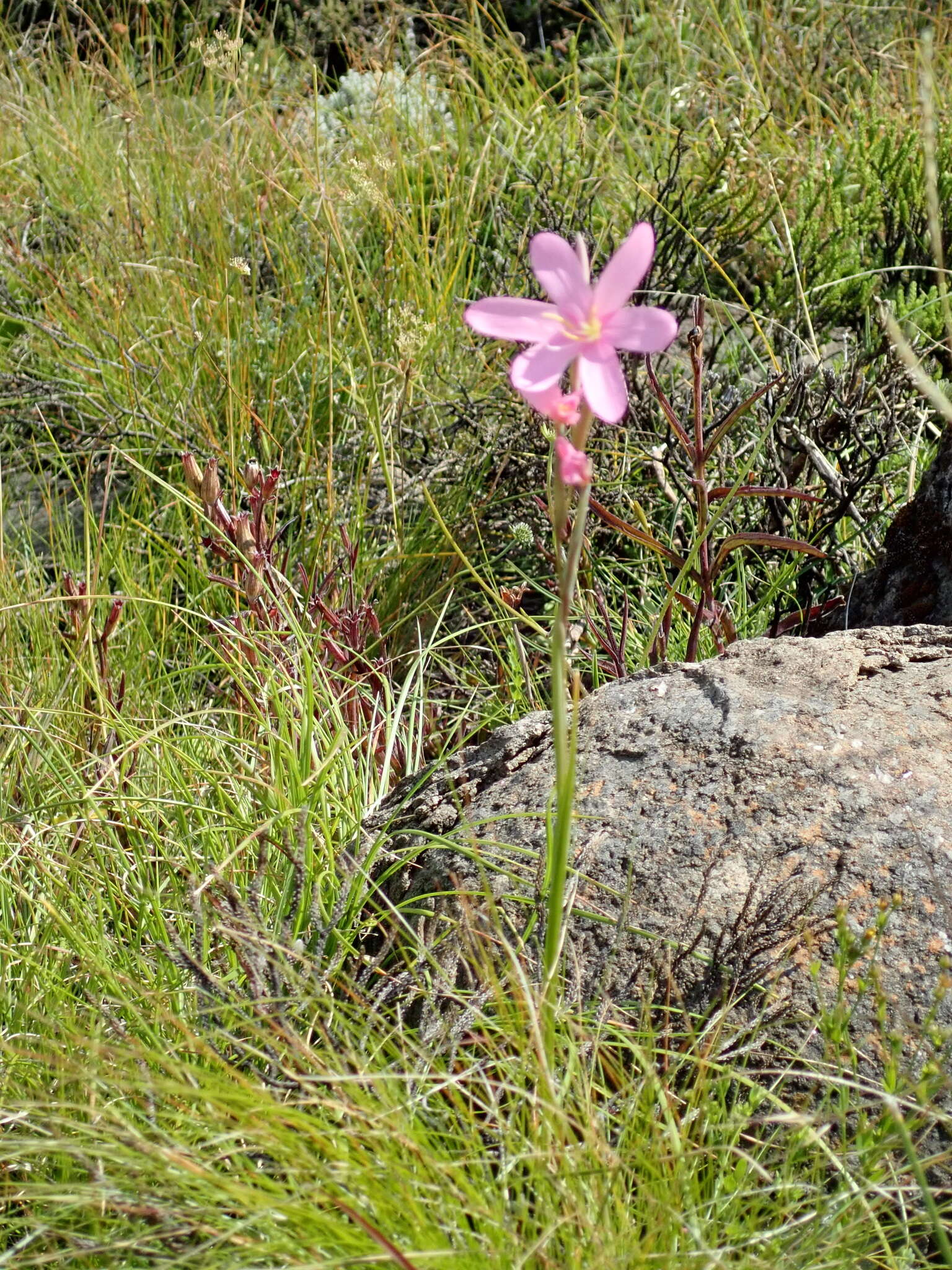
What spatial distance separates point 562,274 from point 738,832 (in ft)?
2.47

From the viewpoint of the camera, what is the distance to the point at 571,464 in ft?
2.92

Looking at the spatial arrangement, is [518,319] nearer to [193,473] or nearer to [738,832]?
[738,832]

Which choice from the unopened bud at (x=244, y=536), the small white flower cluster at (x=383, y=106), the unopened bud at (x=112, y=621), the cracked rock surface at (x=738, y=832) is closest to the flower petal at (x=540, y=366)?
the cracked rock surface at (x=738, y=832)

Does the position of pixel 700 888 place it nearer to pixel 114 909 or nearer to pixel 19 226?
pixel 114 909

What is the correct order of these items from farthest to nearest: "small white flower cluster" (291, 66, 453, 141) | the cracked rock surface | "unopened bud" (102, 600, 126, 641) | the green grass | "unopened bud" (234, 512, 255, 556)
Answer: "small white flower cluster" (291, 66, 453, 141) → "unopened bud" (102, 600, 126, 641) → "unopened bud" (234, 512, 255, 556) → the cracked rock surface → the green grass

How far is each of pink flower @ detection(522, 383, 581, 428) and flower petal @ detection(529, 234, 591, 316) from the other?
7 centimetres

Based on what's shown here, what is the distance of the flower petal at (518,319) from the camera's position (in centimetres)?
91

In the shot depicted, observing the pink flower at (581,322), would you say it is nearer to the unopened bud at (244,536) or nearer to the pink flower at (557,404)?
the pink flower at (557,404)

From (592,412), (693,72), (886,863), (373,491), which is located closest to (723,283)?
(373,491)

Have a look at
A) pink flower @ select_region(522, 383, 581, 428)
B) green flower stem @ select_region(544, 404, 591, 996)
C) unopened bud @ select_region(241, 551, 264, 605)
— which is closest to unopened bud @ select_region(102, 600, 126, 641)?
unopened bud @ select_region(241, 551, 264, 605)

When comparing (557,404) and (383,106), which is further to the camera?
(383,106)

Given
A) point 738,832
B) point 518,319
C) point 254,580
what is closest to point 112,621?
point 254,580

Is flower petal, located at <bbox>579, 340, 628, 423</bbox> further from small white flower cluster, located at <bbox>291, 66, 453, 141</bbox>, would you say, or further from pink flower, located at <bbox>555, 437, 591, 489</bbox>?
small white flower cluster, located at <bbox>291, 66, 453, 141</bbox>

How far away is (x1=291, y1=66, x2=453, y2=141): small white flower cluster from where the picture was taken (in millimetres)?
4465
